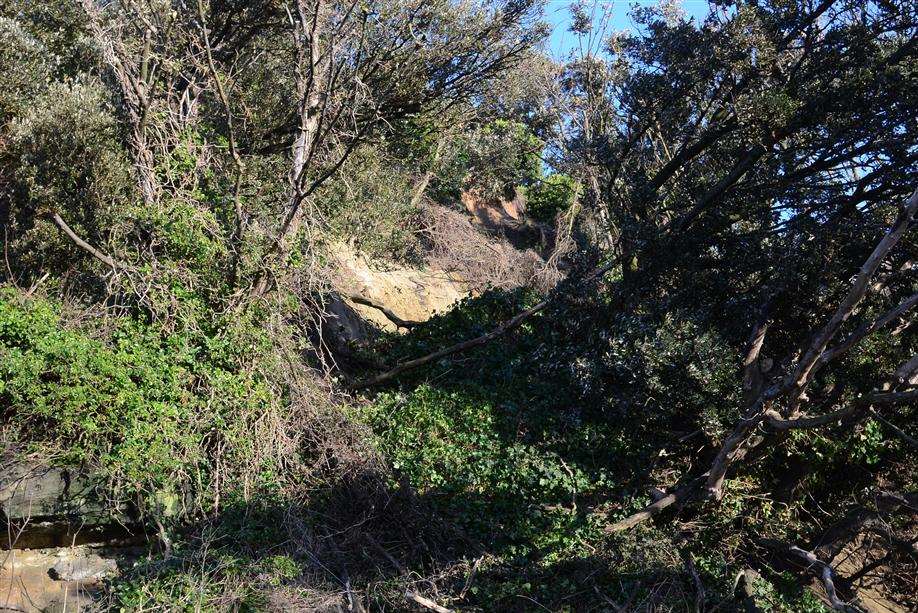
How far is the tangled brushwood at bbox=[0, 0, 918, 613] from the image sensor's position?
25.5 feet

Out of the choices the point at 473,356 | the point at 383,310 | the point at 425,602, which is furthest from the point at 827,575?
the point at 383,310

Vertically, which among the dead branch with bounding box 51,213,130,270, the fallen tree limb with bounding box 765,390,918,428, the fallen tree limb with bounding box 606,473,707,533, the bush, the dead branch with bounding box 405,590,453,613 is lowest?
the dead branch with bounding box 405,590,453,613

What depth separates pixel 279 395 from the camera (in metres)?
9.39

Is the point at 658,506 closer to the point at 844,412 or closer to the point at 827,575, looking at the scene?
the point at 827,575

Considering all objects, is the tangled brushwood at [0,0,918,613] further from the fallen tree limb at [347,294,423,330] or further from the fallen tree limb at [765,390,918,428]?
the fallen tree limb at [347,294,423,330]

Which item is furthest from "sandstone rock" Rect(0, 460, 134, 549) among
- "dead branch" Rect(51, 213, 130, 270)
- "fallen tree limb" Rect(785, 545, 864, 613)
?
"fallen tree limb" Rect(785, 545, 864, 613)

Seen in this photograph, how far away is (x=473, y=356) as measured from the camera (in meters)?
11.4

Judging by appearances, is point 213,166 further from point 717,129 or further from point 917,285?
point 917,285

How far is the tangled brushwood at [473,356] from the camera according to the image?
778cm

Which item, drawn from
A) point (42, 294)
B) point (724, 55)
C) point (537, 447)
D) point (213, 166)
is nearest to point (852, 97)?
point (724, 55)

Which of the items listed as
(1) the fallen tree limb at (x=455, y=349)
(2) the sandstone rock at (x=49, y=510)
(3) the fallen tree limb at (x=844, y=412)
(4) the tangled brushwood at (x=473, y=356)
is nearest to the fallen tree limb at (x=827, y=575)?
(4) the tangled brushwood at (x=473, y=356)

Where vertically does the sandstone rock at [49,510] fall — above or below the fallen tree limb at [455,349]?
below

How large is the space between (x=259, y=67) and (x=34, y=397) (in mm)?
6413

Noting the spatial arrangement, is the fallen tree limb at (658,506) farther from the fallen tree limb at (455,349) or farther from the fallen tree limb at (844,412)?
the fallen tree limb at (455,349)
